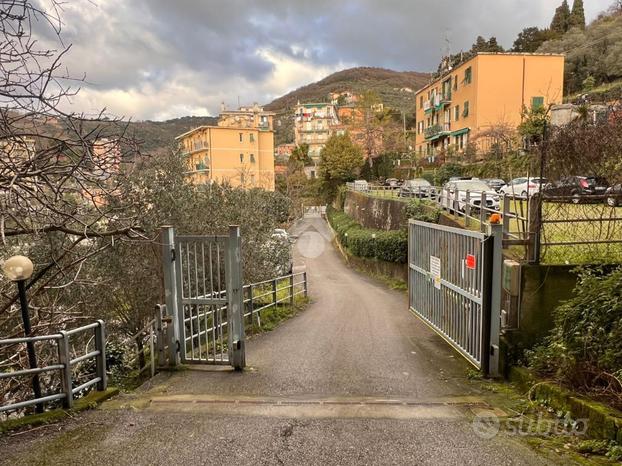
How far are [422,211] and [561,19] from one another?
61.1 meters

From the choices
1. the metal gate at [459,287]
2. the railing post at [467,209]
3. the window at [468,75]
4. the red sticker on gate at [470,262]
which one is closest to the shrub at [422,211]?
the railing post at [467,209]

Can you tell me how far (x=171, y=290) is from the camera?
6180mm

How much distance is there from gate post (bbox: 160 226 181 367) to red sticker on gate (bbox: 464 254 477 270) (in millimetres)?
4124

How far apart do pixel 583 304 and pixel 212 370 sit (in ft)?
15.4

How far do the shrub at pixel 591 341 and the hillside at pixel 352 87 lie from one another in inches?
4453

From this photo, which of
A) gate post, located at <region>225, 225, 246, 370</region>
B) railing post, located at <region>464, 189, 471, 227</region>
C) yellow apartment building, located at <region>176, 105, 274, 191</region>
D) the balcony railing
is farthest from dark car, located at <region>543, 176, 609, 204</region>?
yellow apartment building, located at <region>176, 105, 274, 191</region>

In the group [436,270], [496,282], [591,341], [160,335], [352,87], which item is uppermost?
[352,87]

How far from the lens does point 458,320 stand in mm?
7074

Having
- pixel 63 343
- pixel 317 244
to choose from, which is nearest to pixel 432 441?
pixel 63 343

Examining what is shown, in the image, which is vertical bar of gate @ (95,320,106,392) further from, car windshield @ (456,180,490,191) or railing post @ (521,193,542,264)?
car windshield @ (456,180,490,191)

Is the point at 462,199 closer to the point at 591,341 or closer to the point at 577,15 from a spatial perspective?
the point at 591,341

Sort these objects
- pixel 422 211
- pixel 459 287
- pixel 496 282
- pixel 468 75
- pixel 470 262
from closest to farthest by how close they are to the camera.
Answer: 1. pixel 496 282
2. pixel 470 262
3. pixel 459 287
4. pixel 422 211
5. pixel 468 75

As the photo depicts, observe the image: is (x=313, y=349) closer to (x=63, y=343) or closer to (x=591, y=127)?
(x=63, y=343)

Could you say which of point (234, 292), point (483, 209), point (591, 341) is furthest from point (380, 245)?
point (591, 341)
